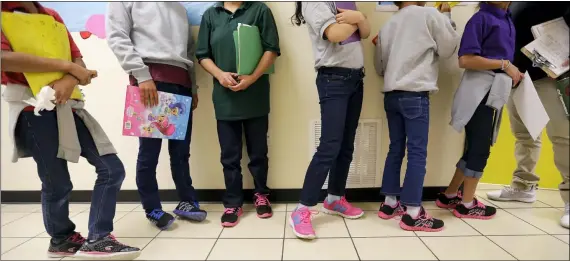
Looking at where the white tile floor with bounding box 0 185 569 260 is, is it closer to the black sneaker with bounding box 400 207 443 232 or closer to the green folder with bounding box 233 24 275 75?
the black sneaker with bounding box 400 207 443 232

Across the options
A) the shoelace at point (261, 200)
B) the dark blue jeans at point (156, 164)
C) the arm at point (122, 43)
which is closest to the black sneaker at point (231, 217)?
the shoelace at point (261, 200)

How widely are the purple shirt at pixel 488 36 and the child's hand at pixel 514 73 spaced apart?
0.03 metres

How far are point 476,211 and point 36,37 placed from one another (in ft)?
5.55

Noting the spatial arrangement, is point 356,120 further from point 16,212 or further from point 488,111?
point 16,212

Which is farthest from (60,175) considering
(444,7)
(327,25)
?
(444,7)

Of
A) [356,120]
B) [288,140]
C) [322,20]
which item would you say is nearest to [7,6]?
[322,20]

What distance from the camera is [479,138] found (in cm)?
120

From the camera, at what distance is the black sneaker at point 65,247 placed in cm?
94

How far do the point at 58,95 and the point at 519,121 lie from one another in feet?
4.95

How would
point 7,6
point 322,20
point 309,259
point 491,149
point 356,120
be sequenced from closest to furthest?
point 7,6
point 309,259
point 322,20
point 491,149
point 356,120

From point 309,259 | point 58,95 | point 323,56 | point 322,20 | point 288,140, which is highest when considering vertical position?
point 322,20

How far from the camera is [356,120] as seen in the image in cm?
129

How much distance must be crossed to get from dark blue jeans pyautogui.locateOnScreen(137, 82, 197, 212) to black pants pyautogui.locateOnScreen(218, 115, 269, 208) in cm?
19

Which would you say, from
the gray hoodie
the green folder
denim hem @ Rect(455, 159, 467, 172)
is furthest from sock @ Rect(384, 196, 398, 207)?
the gray hoodie
